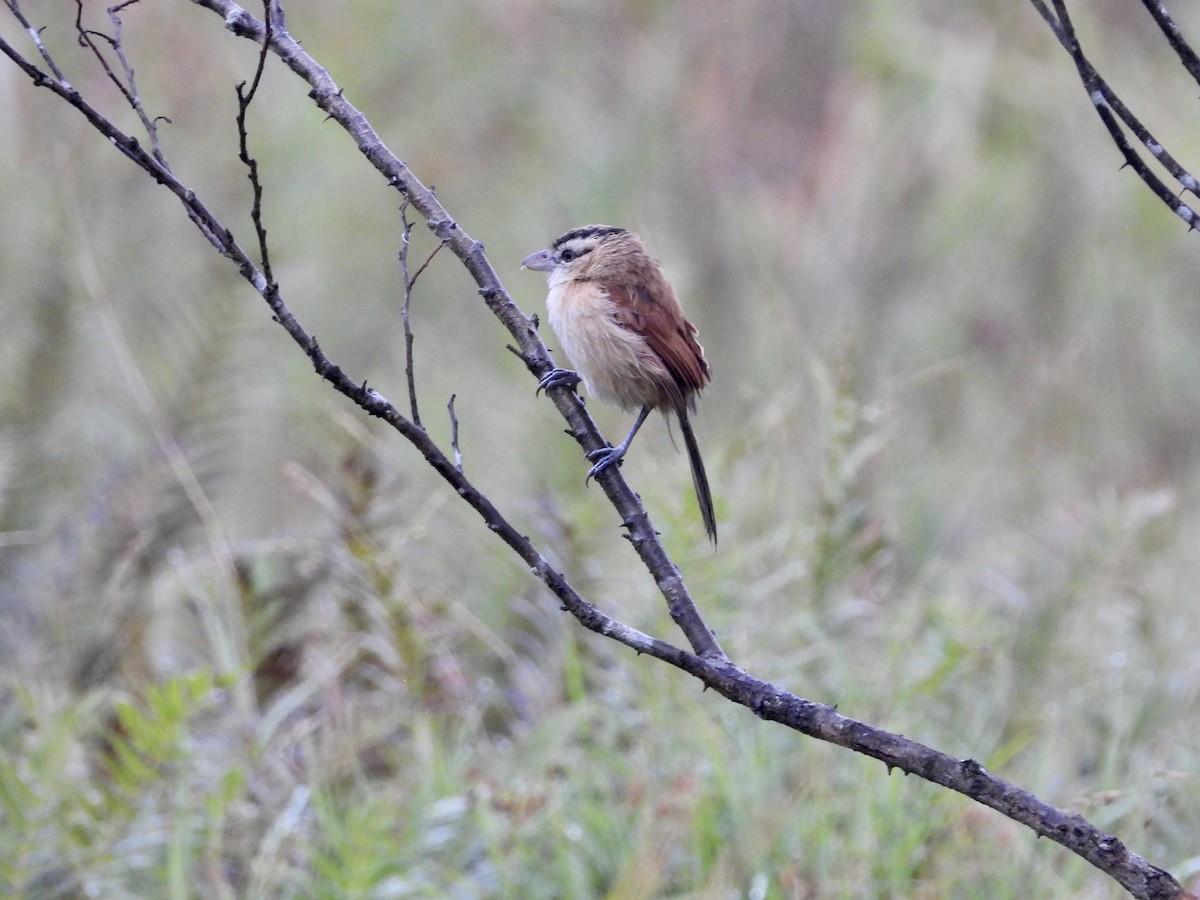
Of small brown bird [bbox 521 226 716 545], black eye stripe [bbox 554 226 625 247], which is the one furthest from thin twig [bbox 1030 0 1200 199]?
black eye stripe [bbox 554 226 625 247]

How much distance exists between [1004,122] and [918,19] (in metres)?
0.87

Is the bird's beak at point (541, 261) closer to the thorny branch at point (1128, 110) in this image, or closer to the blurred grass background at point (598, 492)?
the blurred grass background at point (598, 492)

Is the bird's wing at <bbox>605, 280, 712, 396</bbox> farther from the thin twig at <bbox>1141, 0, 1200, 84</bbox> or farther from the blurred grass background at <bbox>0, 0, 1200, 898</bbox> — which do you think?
the thin twig at <bbox>1141, 0, 1200, 84</bbox>

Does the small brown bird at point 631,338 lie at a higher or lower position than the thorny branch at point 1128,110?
higher

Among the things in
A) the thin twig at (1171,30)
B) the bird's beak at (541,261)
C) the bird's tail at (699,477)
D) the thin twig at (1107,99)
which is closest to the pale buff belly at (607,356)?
the bird's tail at (699,477)

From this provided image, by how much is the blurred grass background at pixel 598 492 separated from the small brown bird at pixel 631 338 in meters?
0.66

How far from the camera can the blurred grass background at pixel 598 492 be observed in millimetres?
3754

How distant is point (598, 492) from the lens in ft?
18.1

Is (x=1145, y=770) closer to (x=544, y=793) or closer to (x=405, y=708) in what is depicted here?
(x=544, y=793)

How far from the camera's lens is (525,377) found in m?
6.77

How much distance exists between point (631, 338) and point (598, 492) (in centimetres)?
186

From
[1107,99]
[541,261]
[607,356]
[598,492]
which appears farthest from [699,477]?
[598,492]

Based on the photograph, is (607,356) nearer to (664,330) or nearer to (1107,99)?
(664,330)

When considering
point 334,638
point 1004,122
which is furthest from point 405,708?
point 1004,122
